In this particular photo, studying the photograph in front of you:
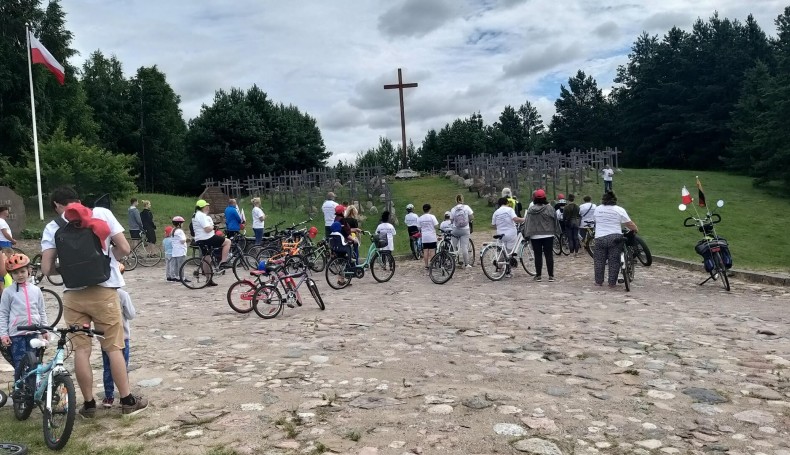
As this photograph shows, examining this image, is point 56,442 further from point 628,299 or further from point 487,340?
point 628,299

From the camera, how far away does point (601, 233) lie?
10.5 m

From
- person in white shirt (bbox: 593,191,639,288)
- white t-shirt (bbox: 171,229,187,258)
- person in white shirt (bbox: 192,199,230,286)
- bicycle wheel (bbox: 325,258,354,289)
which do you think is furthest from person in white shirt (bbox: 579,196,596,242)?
white t-shirt (bbox: 171,229,187,258)

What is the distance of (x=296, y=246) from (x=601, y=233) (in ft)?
20.6

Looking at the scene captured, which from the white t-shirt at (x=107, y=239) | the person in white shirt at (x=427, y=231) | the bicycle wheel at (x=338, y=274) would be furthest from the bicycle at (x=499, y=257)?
the white t-shirt at (x=107, y=239)

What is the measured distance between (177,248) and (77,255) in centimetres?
811

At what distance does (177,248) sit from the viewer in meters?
12.1

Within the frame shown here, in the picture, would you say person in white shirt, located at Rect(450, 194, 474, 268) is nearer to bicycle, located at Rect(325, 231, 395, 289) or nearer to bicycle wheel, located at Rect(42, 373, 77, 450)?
bicycle, located at Rect(325, 231, 395, 289)

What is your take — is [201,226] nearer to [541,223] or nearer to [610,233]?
[541,223]

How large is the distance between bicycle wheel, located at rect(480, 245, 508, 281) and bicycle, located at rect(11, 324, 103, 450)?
347 inches

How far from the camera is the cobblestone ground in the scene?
152 inches

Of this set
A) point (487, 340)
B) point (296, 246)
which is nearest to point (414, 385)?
point (487, 340)

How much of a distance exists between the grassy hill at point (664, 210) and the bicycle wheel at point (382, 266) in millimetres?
5966

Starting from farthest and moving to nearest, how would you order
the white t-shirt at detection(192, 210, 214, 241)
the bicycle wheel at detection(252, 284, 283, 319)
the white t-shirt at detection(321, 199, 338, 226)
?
the white t-shirt at detection(321, 199, 338, 226) → the white t-shirt at detection(192, 210, 214, 241) → the bicycle wheel at detection(252, 284, 283, 319)

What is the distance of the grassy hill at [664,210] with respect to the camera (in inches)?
681
